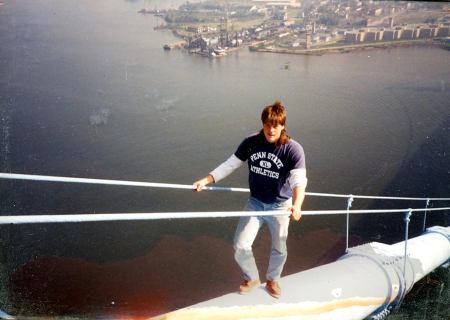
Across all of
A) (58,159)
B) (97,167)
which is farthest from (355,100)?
(58,159)

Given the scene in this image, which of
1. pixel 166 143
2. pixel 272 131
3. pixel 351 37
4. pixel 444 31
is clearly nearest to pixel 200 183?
pixel 272 131

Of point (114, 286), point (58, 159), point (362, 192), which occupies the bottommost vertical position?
point (114, 286)

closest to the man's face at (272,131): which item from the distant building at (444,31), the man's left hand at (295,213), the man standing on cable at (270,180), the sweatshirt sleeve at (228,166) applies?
the man standing on cable at (270,180)

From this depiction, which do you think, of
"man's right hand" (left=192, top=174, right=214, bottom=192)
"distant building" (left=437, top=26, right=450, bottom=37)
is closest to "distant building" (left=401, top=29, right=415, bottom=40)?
"distant building" (left=437, top=26, right=450, bottom=37)

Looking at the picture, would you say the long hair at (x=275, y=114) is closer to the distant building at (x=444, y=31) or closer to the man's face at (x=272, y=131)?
the man's face at (x=272, y=131)

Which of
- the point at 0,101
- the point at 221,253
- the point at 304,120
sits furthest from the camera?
the point at 304,120

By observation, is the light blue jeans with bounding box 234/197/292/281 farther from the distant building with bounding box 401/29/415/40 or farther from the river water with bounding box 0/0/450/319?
the distant building with bounding box 401/29/415/40

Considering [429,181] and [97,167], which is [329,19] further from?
[97,167]

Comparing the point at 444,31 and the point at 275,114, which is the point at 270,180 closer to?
the point at 275,114
